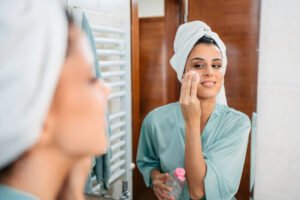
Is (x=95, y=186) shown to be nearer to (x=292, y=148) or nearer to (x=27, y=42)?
(x=292, y=148)

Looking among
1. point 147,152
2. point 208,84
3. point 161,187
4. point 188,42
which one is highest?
point 188,42

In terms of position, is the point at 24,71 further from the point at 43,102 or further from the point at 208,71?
the point at 208,71

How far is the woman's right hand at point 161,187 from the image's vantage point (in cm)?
107

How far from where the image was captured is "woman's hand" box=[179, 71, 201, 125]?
959 millimetres

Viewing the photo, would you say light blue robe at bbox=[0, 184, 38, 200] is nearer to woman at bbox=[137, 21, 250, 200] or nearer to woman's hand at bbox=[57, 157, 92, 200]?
woman's hand at bbox=[57, 157, 92, 200]

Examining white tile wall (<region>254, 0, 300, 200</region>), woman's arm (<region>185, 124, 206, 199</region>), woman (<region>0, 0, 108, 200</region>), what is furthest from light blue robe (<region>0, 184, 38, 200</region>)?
white tile wall (<region>254, 0, 300, 200</region>)

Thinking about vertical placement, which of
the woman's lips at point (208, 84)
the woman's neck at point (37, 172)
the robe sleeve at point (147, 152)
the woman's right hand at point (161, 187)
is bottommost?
the woman's right hand at point (161, 187)

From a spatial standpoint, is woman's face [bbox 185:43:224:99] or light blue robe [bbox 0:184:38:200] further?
woman's face [bbox 185:43:224:99]

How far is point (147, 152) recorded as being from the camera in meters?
1.13

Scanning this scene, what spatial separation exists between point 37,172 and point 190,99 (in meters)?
0.60

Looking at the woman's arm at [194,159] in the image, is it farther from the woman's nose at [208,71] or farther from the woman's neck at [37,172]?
the woman's neck at [37,172]

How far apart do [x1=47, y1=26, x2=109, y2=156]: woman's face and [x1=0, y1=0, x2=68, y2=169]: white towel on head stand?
29 mm

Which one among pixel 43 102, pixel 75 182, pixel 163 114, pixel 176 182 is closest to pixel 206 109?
pixel 163 114

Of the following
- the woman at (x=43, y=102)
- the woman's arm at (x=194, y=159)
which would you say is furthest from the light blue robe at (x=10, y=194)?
the woman's arm at (x=194, y=159)
